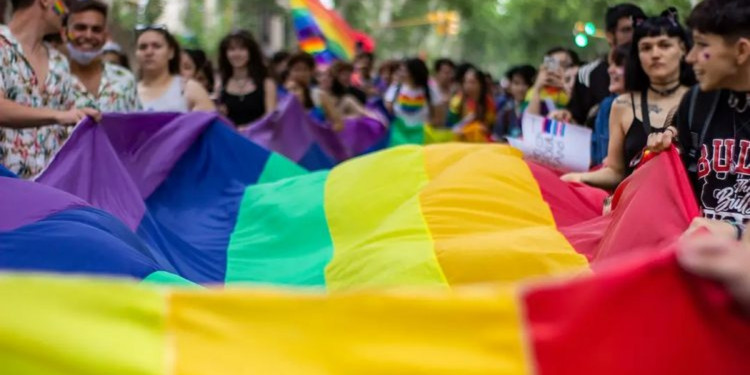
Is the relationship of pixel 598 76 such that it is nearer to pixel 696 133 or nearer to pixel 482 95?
pixel 696 133

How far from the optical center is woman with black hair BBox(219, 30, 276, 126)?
9336 millimetres

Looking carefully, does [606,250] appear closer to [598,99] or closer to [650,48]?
[650,48]

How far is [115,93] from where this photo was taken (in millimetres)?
6500

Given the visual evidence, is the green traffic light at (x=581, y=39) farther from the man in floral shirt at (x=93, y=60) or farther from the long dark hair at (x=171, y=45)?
the man in floral shirt at (x=93, y=60)

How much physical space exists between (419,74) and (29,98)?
8571 millimetres

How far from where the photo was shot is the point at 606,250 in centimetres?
415

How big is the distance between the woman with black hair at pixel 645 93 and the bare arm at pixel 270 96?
4265 millimetres

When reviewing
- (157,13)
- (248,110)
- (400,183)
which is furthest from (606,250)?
(157,13)

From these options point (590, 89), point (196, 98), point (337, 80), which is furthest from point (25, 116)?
point (337, 80)

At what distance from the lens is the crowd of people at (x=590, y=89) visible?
13.5 feet

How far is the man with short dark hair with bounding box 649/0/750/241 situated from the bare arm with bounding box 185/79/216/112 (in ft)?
13.5

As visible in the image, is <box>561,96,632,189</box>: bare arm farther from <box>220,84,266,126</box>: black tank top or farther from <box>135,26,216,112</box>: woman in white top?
<box>220,84,266,126</box>: black tank top

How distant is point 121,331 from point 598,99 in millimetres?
5733

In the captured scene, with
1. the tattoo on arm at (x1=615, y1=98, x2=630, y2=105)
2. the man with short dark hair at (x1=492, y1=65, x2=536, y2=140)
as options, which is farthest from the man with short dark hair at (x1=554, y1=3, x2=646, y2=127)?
the man with short dark hair at (x1=492, y1=65, x2=536, y2=140)
